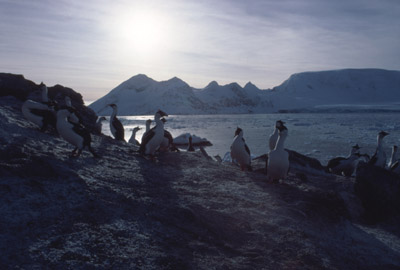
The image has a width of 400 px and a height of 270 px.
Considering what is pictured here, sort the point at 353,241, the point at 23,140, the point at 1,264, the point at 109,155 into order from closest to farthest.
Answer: the point at 1,264
the point at 353,241
the point at 23,140
the point at 109,155

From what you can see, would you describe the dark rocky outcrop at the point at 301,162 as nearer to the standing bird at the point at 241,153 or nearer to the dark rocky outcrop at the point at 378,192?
the standing bird at the point at 241,153

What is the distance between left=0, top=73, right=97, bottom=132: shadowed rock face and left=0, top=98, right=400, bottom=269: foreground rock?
23.5 ft

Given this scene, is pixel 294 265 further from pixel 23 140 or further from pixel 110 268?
pixel 23 140

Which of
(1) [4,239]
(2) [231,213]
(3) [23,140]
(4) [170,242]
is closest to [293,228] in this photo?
(2) [231,213]

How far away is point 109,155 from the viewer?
7.01m

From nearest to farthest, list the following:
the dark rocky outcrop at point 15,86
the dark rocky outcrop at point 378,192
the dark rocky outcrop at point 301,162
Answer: the dark rocky outcrop at point 378,192 → the dark rocky outcrop at point 301,162 → the dark rocky outcrop at point 15,86

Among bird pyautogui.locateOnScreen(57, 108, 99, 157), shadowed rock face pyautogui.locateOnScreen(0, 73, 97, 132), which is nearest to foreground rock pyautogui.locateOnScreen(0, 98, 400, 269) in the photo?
bird pyautogui.locateOnScreen(57, 108, 99, 157)

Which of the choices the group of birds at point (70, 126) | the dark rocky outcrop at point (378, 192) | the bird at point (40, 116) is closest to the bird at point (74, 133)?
the group of birds at point (70, 126)

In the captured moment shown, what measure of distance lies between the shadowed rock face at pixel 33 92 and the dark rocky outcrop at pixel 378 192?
911 cm

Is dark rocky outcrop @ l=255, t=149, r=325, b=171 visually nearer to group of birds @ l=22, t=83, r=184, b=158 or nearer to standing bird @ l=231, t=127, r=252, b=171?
standing bird @ l=231, t=127, r=252, b=171

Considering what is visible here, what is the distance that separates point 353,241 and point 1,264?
14.8ft

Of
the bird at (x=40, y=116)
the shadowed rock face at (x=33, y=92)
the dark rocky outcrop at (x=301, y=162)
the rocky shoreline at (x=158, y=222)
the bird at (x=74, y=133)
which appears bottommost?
the dark rocky outcrop at (x=301, y=162)

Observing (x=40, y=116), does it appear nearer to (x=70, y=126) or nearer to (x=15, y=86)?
(x=70, y=126)

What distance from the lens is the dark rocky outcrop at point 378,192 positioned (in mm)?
6887
